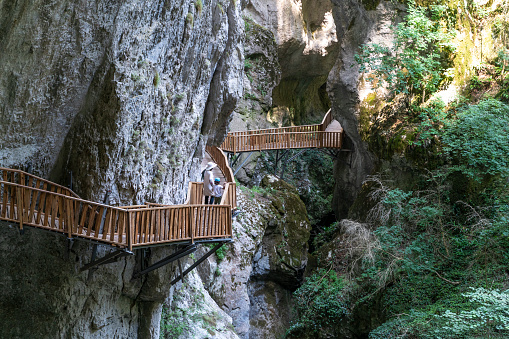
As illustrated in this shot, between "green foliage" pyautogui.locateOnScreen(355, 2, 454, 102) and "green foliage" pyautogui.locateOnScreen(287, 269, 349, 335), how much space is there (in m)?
7.90

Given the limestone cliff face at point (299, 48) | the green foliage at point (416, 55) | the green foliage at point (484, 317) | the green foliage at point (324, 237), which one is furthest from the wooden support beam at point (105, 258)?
the limestone cliff face at point (299, 48)

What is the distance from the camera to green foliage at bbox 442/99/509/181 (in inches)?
628

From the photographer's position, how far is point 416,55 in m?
19.9

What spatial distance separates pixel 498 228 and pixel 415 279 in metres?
3.05

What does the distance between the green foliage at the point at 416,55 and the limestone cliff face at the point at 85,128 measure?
Answer: 1033 centimetres

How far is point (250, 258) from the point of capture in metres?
18.6

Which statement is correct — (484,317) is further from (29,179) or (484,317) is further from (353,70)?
(353,70)

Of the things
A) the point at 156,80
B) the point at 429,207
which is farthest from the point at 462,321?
the point at 156,80

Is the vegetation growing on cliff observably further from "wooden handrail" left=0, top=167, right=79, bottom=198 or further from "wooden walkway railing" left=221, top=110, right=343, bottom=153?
"wooden handrail" left=0, top=167, right=79, bottom=198

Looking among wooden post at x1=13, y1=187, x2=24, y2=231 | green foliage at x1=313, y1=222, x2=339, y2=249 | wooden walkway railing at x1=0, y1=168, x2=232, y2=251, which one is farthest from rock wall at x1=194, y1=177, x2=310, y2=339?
wooden post at x1=13, y1=187, x2=24, y2=231

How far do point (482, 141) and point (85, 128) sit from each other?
12.0 meters

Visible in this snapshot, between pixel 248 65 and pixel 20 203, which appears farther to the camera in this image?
pixel 248 65

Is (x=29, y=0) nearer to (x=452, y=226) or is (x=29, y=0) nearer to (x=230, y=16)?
Answer: (x=230, y=16)

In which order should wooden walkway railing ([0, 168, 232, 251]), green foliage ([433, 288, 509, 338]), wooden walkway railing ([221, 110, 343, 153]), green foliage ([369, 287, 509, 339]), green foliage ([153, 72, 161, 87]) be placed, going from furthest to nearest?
wooden walkway railing ([221, 110, 343, 153])
green foliage ([369, 287, 509, 339])
green foliage ([433, 288, 509, 338])
green foliage ([153, 72, 161, 87])
wooden walkway railing ([0, 168, 232, 251])
